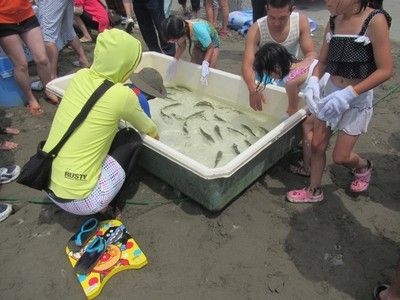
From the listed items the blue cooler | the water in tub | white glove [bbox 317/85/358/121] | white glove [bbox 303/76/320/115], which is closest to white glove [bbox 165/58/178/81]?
the water in tub

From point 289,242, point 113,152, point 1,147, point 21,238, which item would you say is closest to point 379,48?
point 289,242

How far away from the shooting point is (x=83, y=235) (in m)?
2.83

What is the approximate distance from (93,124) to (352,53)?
6.01 ft

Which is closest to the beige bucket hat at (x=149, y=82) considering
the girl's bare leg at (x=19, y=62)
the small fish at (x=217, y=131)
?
the small fish at (x=217, y=131)

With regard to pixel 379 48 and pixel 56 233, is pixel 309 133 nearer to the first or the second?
pixel 379 48

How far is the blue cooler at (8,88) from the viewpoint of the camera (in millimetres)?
4547

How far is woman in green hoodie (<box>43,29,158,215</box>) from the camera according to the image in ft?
8.70

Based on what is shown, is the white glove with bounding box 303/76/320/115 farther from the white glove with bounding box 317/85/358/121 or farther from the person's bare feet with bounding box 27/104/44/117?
the person's bare feet with bounding box 27/104/44/117

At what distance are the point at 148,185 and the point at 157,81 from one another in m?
1.50

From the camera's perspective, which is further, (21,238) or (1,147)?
(1,147)

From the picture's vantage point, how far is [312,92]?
106 inches

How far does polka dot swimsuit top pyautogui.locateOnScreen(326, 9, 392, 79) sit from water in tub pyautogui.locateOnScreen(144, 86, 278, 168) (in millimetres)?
1424

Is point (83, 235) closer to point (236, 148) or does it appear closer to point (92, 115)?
point (92, 115)

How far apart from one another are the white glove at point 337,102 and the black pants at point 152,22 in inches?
117
